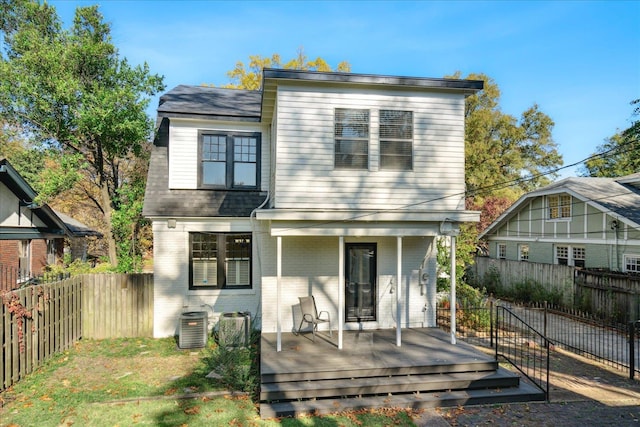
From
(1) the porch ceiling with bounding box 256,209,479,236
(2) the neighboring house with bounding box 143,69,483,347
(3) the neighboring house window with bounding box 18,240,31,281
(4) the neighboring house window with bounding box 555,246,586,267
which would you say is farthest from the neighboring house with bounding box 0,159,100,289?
(4) the neighboring house window with bounding box 555,246,586,267

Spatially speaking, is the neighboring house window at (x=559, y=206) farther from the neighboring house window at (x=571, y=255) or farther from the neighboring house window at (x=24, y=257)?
the neighboring house window at (x=24, y=257)

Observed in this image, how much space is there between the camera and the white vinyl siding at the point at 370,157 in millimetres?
8188

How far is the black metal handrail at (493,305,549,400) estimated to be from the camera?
7079mm

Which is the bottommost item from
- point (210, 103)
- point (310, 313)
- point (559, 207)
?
point (310, 313)

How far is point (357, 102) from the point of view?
8477mm

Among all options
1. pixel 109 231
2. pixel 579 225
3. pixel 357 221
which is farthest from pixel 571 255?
pixel 109 231

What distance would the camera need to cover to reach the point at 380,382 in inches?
258

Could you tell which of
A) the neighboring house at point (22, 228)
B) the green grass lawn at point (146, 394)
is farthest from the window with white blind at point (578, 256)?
the neighboring house at point (22, 228)

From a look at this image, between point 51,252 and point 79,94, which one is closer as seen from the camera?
point 79,94

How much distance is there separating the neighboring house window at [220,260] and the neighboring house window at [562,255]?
15011mm

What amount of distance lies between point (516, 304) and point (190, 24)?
17.0 metres

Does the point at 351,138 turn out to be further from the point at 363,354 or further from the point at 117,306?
the point at 117,306

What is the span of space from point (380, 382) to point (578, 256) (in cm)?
1448

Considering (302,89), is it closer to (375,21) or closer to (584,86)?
(375,21)
